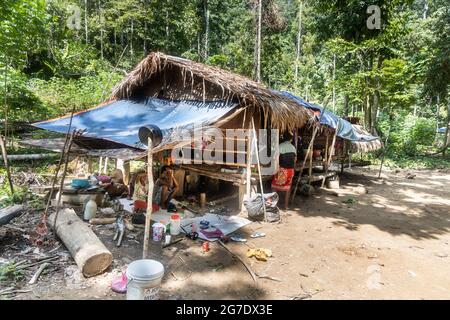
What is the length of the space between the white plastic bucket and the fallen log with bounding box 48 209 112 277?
34.1 inches

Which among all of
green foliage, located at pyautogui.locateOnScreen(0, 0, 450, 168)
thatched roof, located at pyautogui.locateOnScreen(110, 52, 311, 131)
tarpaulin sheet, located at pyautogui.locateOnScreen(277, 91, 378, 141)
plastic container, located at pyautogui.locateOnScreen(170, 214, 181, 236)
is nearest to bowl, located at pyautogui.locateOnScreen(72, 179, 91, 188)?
green foliage, located at pyautogui.locateOnScreen(0, 0, 450, 168)

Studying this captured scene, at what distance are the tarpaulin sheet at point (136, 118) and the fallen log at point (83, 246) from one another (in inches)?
66.7

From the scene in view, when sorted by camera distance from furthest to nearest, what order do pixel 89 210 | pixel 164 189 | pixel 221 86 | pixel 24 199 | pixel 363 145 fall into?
1. pixel 363 145
2. pixel 164 189
3. pixel 221 86
4. pixel 24 199
5. pixel 89 210

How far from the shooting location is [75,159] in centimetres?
939

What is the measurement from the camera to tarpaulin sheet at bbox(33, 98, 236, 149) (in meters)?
6.30

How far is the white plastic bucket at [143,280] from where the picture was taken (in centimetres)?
311

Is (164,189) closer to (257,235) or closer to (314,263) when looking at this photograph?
(257,235)

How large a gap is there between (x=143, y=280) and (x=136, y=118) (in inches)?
201

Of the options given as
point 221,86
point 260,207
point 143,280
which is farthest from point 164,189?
point 143,280

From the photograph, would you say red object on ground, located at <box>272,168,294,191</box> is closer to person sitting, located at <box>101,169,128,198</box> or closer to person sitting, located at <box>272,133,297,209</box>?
person sitting, located at <box>272,133,297,209</box>

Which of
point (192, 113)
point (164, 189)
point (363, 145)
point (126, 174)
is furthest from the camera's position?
point (363, 145)

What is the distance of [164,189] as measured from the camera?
265 inches

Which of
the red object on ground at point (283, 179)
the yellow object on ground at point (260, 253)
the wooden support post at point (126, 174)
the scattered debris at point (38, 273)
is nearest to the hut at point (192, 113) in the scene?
the red object on ground at point (283, 179)
